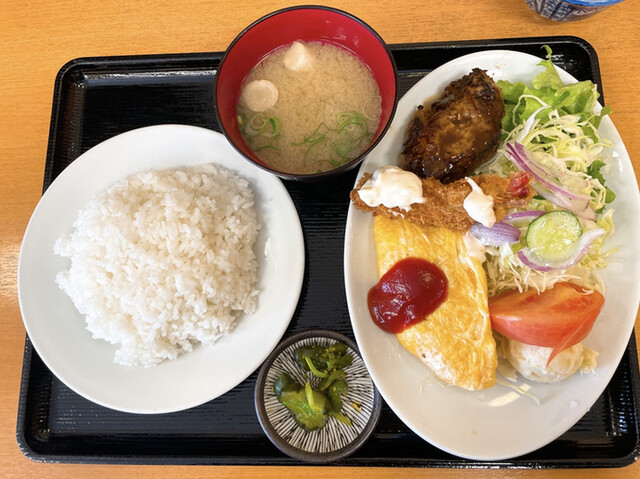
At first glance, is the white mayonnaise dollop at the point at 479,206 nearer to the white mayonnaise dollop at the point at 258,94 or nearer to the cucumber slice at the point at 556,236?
the cucumber slice at the point at 556,236

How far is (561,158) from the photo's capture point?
1.81m

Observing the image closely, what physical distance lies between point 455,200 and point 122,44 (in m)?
1.82

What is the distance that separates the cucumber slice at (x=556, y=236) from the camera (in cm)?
165

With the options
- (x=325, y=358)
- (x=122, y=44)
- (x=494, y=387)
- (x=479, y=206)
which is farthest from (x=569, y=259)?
(x=122, y=44)

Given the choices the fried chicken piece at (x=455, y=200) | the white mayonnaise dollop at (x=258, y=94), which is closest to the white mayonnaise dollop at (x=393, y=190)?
the fried chicken piece at (x=455, y=200)

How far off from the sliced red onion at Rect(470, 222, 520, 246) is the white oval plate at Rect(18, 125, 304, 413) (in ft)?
2.33

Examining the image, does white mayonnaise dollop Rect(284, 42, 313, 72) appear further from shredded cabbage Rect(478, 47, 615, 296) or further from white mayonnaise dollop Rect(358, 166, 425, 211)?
shredded cabbage Rect(478, 47, 615, 296)

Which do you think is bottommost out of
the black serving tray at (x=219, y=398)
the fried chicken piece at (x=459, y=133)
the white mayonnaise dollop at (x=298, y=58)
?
the black serving tray at (x=219, y=398)

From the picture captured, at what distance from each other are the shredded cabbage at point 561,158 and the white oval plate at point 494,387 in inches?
2.6

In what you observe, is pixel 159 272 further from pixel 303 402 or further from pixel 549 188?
pixel 549 188

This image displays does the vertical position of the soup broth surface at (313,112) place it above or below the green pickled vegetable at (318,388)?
above

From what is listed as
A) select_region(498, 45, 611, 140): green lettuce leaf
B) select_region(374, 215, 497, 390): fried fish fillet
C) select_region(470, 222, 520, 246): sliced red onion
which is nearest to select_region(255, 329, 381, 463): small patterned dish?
select_region(374, 215, 497, 390): fried fish fillet

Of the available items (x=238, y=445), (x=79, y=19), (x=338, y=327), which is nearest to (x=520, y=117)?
(x=338, y=327)

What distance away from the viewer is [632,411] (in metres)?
1.77
